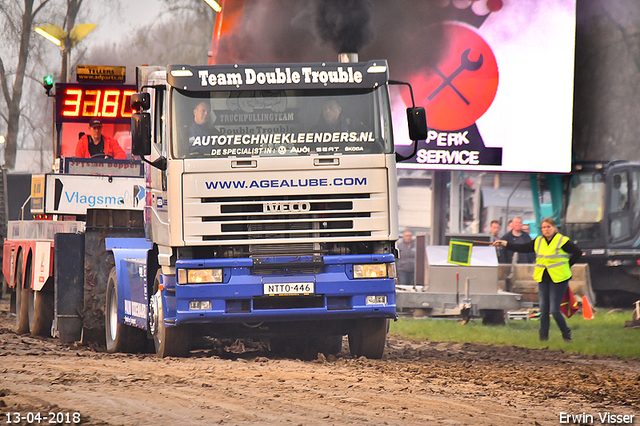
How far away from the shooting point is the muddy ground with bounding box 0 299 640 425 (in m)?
7.56

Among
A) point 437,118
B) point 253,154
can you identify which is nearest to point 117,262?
point 253,154

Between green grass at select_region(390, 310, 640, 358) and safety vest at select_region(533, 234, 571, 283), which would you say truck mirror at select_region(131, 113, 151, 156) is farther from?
green grass at select_region(390, 310, 640, 358)

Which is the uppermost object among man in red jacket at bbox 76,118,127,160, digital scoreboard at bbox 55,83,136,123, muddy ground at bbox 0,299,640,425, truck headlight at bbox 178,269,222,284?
digital scoreboard at bbox 55,83,136,123

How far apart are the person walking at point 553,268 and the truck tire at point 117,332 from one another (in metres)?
5.27

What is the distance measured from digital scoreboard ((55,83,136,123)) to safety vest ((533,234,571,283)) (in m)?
7.71

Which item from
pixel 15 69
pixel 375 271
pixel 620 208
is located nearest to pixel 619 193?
pixel 620 208

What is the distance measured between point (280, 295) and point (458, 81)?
10139 millimetres

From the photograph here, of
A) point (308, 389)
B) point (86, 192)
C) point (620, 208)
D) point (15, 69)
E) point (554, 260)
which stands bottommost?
point (308, 389)

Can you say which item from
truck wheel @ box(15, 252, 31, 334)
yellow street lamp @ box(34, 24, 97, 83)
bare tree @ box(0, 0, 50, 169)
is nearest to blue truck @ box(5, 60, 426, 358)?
truck wheel @ box(15, 252, 31, 334)

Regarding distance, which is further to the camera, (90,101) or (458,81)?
(458,81)

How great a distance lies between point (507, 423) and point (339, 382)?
226 cm

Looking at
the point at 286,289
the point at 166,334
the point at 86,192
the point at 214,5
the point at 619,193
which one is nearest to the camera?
the point at 286,289

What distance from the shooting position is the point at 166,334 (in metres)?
11.2

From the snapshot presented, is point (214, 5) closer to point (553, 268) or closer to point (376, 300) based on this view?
point (553, 268)
